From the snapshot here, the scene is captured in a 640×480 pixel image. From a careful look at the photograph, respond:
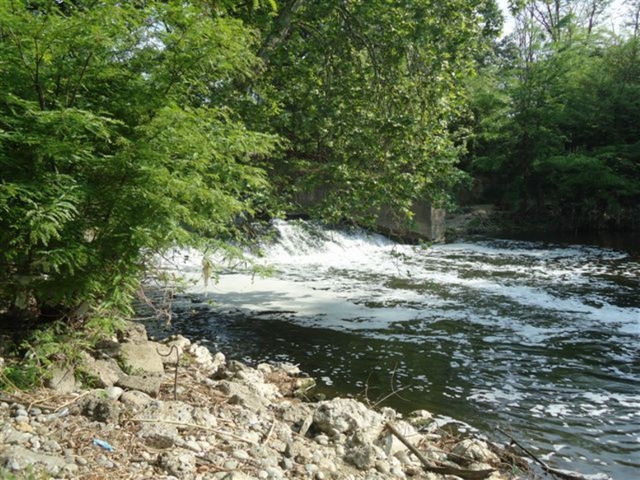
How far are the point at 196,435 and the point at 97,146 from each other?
213 cm

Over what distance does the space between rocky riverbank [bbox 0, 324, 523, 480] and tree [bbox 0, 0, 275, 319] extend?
78 cm

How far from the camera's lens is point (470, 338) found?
817cm

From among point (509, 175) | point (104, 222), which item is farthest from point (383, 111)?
point (509, 175)

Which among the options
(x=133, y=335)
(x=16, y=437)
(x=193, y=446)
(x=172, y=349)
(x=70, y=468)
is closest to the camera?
(x=70, y=468)

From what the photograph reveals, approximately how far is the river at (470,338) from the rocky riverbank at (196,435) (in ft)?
2.91

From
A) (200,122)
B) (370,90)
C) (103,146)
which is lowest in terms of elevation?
(103,146)

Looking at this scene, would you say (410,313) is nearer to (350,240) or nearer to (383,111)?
(383,111)

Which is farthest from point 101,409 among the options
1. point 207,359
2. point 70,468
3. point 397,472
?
point 207,359

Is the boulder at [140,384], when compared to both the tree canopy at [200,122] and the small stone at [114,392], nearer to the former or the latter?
the small stone at [114,392]

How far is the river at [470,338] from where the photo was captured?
17.6 ft

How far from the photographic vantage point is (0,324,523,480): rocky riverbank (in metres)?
3.00

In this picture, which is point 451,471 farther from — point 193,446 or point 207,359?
Answer: point 207,359

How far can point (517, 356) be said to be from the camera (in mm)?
7340

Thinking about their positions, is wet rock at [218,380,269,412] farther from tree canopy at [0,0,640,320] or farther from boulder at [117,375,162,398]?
tree canopy at [0,0,640,320]
